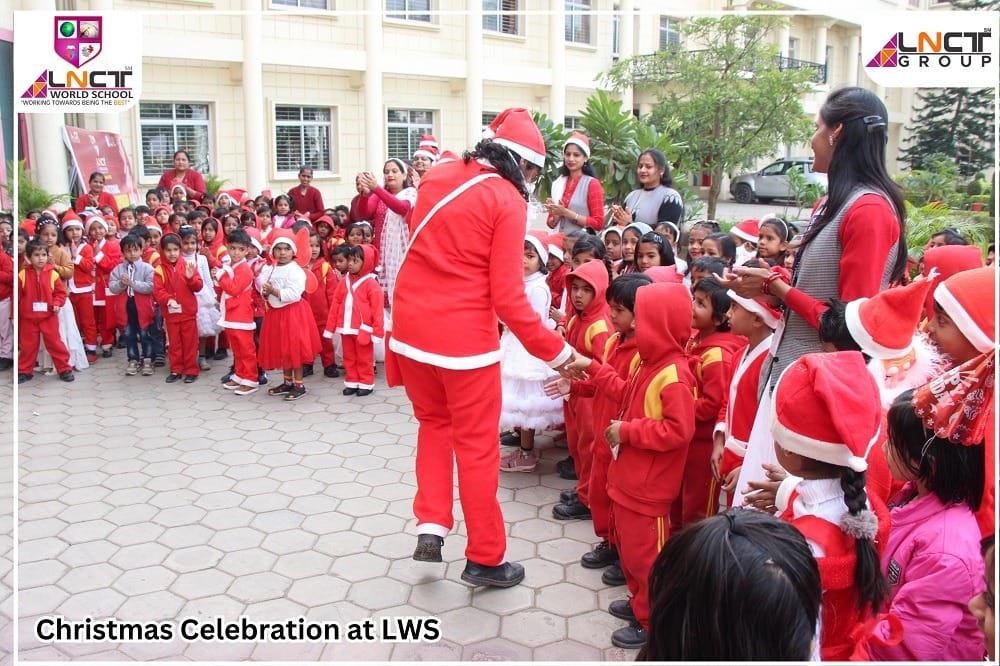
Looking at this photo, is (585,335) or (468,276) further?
(585,335)

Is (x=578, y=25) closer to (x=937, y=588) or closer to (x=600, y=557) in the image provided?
(x=600, y=557)

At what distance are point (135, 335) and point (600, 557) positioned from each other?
5010mm

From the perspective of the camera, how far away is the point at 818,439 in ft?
6.26

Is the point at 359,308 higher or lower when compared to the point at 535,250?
lower

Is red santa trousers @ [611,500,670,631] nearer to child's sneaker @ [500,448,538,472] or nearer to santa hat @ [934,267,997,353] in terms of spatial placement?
santa hat @ [934,267,997,353]

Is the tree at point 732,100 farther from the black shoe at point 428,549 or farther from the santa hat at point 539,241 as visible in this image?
the black shoe at point 428,549

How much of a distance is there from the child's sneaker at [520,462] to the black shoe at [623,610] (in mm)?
1577

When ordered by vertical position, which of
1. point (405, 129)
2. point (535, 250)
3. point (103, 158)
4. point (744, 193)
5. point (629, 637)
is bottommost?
point (629, 637)

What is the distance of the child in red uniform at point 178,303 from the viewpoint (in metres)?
6.41

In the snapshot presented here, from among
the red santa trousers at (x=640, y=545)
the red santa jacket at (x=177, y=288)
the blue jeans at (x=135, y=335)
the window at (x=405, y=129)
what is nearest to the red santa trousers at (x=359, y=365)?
the red santa jacket at (x=177, y=288)

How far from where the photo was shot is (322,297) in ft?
22.6

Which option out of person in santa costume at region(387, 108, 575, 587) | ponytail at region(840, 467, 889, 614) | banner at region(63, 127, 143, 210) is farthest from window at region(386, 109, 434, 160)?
ponytail at region(840, 467, 889, 614)

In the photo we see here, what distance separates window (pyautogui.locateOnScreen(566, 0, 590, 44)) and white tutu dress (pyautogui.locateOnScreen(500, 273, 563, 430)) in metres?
15.6

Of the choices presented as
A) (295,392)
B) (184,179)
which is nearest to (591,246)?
(295,392)
